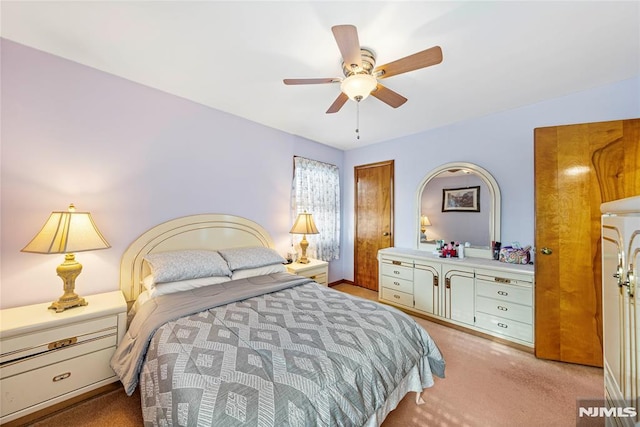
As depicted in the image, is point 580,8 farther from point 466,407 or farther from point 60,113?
point 60,113

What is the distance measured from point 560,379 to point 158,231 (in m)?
3.83

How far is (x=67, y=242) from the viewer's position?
1.62m

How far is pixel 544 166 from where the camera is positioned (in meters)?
2.15

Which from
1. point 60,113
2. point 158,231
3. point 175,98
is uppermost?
point 175,98

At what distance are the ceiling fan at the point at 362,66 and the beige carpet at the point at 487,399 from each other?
91.0 inches

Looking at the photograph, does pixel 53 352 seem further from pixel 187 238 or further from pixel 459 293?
pixel 459 293

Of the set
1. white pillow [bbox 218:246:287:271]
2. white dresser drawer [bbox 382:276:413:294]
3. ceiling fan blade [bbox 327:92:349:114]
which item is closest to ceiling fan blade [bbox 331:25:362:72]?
ceiling fan blade [bbox 327:92:349:114]

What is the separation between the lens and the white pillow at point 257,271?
238 cm

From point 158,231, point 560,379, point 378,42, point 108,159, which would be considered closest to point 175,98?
point 108,159

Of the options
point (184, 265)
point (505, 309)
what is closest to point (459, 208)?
point (505, 309)

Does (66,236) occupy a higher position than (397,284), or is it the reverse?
(66,236)

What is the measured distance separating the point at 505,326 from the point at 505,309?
0.17 metres

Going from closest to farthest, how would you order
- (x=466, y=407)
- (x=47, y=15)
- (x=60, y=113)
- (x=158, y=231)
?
(x=47, y=15) → (x=466, y=407) → (x=60, y=113) → (x=158, y=231)

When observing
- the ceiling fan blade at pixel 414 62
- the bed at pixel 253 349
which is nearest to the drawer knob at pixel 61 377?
the bed at pixel 253 349
